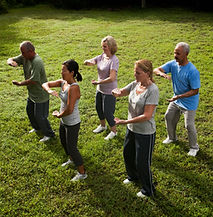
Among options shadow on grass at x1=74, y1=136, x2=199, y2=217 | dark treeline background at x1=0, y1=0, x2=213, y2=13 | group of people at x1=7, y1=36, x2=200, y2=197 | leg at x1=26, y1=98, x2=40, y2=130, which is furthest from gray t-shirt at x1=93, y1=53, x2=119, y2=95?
dark treeline background at x1=0, y1=0, x2=213, y2=13

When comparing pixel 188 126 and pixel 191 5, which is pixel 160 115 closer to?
pixel 188 126

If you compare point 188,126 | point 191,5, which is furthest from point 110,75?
point 191,5

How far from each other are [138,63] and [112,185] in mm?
2110

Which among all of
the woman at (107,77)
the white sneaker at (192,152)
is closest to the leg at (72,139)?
the woman at (107,77)

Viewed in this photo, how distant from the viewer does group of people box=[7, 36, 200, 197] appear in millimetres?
3510

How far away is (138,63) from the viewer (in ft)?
11.3

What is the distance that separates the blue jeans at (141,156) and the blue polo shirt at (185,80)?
1.34 metres

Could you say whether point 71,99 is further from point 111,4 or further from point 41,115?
point 111,4

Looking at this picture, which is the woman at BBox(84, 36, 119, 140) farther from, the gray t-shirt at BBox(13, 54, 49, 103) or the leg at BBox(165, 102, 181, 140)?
the leg at BBox(165, 102, 181, 140)

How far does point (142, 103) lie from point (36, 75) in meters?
2.25

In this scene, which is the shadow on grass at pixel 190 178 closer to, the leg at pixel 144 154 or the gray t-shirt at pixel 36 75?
the leg at pixel 144 154

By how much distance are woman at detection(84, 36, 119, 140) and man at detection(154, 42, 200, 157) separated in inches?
32.6

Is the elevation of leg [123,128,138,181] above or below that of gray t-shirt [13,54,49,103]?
below

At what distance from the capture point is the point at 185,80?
4.47 m
